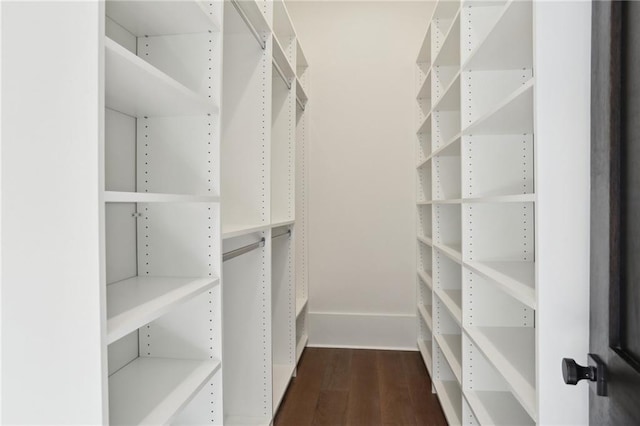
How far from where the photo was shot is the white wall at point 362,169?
3.18m

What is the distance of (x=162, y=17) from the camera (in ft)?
3.70

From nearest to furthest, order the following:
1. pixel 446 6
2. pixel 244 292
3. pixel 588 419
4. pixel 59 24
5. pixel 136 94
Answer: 1. pixel 59 24
2. pixel 588 419
3. pixel 136 94
4. pixel 244 292
5. pixel 446 6

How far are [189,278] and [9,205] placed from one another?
1.86 ft

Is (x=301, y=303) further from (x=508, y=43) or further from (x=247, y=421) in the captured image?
(x=508, y=43)

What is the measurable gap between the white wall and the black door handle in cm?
237

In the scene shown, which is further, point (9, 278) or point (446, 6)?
point (446, 6)

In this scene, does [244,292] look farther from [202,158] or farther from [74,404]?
[74,404]

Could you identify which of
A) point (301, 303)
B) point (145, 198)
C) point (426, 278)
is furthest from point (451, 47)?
point (301, 303)

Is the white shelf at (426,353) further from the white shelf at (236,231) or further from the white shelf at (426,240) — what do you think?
the white shelf at (236,231)

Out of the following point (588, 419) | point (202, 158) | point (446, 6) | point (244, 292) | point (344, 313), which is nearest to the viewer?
point (588, 419)

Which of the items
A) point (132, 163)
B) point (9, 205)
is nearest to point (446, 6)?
point (132, 163)

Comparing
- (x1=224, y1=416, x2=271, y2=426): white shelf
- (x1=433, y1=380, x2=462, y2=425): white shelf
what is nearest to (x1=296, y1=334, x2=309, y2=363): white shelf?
(x1=224, y1=416, x2=271, y2=426): white shelf

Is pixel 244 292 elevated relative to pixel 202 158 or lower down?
lower down

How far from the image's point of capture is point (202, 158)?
123 cm
